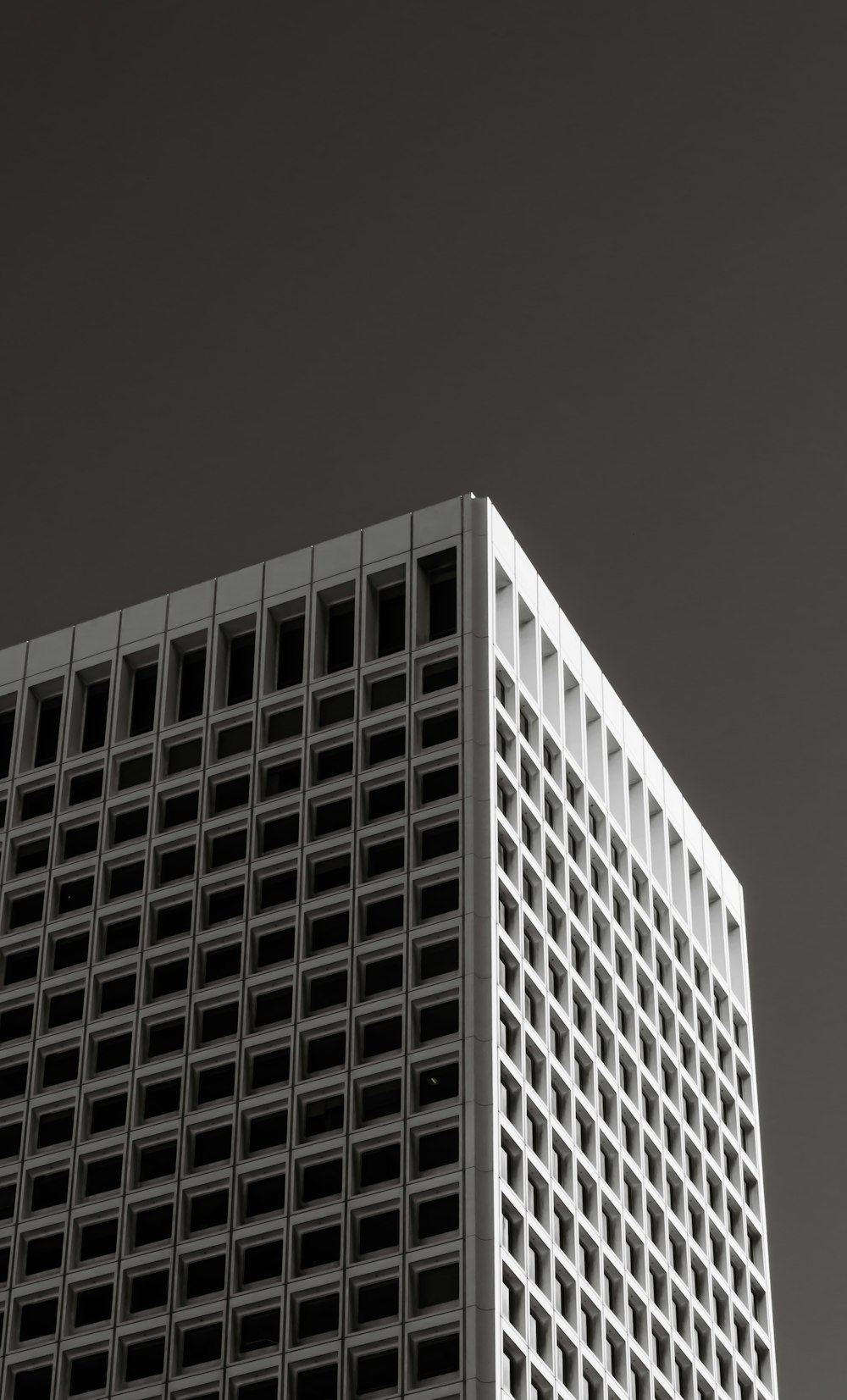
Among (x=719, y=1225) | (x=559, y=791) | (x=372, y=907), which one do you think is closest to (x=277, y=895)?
(x=372, y=907)

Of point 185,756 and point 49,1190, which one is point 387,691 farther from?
point 49,1190

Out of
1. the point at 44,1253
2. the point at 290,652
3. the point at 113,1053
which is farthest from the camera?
the point at 290,652

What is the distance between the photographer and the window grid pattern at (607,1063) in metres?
119

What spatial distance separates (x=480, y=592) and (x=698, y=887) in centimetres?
2801

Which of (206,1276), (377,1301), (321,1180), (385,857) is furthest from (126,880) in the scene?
(377,1301)

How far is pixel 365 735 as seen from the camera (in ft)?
427

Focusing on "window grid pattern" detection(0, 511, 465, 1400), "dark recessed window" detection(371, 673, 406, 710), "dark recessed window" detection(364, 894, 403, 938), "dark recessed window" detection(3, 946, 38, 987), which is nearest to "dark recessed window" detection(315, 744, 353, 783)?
"window grid pattern" detection(0, 511, 465, 1400)

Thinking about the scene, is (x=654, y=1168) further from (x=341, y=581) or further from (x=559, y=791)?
(x=341, y=581)

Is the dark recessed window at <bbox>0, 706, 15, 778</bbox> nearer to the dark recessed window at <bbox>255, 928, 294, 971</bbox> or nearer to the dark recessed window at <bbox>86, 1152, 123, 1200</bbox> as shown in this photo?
the dark recessed window at <bbox>255, 928, 294, 971</bbox>

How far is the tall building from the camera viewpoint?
4505 inches

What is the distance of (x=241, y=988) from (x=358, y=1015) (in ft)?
20.3

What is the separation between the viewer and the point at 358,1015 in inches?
4739

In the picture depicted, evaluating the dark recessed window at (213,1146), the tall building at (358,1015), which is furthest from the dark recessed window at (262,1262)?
the dark recessed window at (213,1146)

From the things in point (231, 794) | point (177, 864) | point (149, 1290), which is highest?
point (231, 794)
